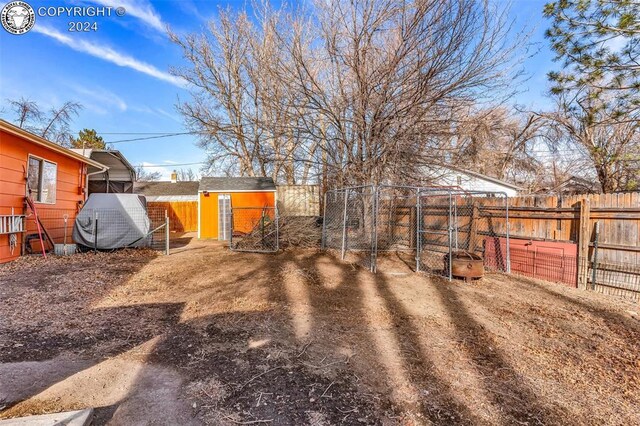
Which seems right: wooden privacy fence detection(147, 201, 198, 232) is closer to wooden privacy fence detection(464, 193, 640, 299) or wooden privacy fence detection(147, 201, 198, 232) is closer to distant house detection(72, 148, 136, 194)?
distant house detection(72, 148, 136, 194)

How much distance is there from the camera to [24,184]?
780cm

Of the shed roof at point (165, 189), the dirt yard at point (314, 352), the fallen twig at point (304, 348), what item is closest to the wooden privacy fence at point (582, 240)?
the dirt yard at point (314, 352)

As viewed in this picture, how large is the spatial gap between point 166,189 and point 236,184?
13176 mm

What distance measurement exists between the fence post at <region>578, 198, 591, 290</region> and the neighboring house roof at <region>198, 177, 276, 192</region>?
12052 mm

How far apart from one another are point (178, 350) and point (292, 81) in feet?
25.4

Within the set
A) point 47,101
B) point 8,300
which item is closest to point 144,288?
point 8,300

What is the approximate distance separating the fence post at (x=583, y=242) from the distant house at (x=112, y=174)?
1466cm

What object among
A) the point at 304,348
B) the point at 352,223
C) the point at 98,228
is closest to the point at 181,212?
the point at 98,228

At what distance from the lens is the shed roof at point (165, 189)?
978 inches

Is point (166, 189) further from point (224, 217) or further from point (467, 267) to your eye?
point (467, 267)

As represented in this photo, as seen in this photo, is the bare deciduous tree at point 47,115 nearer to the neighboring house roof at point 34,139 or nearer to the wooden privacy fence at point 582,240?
the neighboring house roof at point 34,139

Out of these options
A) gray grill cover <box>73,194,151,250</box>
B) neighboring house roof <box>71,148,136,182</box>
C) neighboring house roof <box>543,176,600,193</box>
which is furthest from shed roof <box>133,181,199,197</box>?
neighboring house roof <box>543,176,600,193</box>

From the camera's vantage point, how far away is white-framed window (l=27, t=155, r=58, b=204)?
27.2 feet

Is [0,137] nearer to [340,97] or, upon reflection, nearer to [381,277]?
[340,97]
